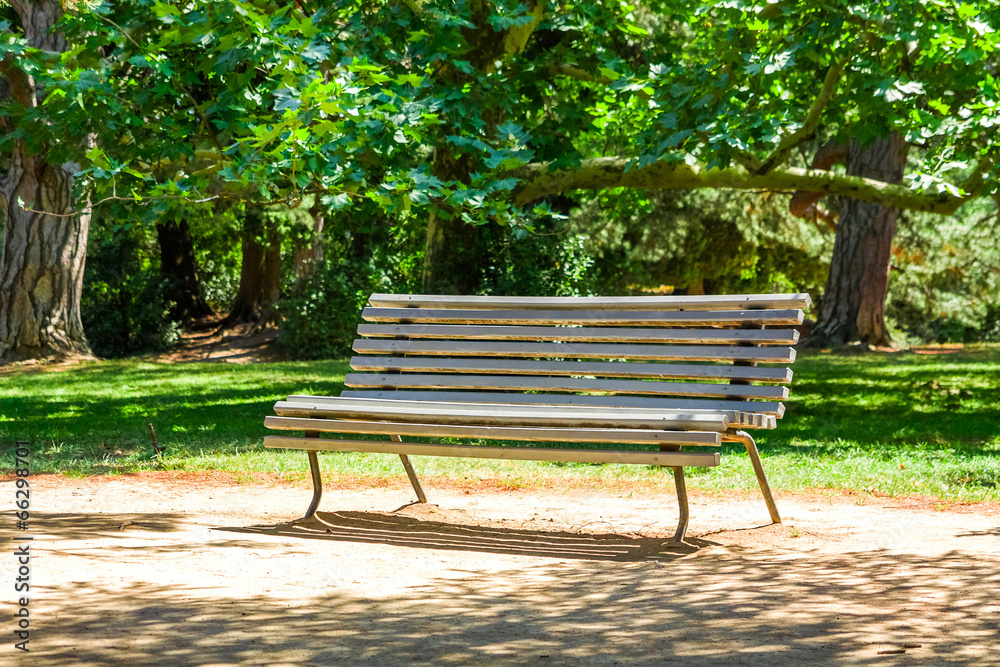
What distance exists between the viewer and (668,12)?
1204cm

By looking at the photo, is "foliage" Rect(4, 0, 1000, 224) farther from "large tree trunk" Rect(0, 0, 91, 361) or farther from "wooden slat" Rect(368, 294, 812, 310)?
"large tree trunk" Rect(0, 0, 91, 361)

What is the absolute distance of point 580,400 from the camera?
5352mm

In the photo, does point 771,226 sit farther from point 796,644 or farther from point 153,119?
point 796,644

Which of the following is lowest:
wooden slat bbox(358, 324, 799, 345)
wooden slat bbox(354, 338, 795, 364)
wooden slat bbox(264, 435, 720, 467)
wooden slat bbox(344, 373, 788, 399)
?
wooden slat bbox(264, 435, 720, 467)

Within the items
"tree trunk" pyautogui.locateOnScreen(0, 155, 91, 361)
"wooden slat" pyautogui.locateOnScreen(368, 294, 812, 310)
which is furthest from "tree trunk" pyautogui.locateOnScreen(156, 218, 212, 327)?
"wooden slat" pyautogui.locateOnScreen(368, 294, 812, 310)

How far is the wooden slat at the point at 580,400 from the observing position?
4898mm

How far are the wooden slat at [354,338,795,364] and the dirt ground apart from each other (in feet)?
2.83

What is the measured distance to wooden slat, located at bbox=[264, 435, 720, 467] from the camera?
4.25 m

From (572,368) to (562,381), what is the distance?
0.13m

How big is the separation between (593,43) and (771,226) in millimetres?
14337

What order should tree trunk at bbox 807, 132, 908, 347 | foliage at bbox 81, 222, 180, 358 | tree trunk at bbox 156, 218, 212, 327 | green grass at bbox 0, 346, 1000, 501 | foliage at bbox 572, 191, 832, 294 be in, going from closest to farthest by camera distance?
green grass at bbox 0, 346, 1000, 501 < tree trunk at bbox 807, 132, 908, 347 < foliage at bbox 81, 222, 180, 358 < foliage at bbox 572, 191, 832, 294 < tree trunk at bbox 156, 218, 212, 327

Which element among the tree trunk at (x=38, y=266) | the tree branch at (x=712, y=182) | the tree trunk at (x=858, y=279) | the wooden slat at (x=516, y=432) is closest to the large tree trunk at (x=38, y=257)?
the tree trunk at (x=38, y=266)

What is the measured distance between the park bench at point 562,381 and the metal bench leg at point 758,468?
12 mm

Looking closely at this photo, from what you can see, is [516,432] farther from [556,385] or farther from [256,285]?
[256,285]
